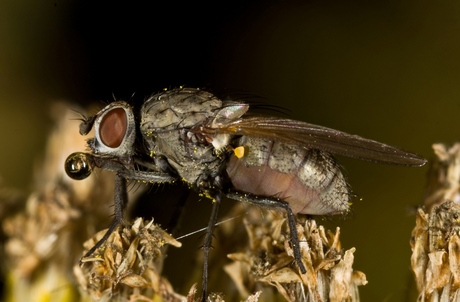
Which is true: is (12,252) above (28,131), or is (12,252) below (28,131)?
below

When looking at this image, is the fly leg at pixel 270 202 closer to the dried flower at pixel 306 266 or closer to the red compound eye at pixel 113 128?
the dried flower at pixel 306 266

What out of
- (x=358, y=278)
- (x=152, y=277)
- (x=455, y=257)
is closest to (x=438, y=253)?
(x=455, y=257)

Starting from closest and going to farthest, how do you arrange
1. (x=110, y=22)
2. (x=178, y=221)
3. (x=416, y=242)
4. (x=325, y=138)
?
(x=416, y=242) < (x=325, y=138) < (x=178, y=221) < (x=110, y=22)

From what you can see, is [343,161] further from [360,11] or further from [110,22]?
[110,22]

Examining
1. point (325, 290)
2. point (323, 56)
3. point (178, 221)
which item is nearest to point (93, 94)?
point (178, 221)

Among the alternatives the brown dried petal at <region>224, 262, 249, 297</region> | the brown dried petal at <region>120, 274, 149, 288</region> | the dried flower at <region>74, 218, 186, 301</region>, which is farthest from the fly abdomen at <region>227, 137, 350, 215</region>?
the brown dried petal at <region>120, 274, 149, 288</region>

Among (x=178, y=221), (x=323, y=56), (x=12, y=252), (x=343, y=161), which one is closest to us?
(x=12, y=252)

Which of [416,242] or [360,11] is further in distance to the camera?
[360,11]
